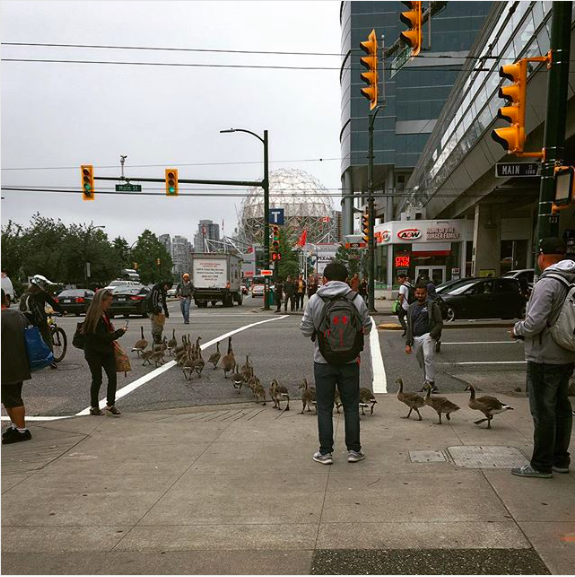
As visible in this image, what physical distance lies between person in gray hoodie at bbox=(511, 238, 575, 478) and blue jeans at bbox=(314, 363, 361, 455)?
150 cm

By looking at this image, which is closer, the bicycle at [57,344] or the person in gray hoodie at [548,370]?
the person in gray hoodie at [548,370]

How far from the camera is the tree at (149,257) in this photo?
87562 millimetres

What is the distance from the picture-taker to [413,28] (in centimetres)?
909

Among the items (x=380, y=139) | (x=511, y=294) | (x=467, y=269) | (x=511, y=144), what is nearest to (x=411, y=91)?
(x=380, y=139)

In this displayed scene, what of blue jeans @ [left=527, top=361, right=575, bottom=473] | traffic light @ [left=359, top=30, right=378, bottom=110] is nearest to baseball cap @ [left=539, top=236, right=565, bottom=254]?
blue jeans @ [left=527, top=361, right=575, bottom=473]

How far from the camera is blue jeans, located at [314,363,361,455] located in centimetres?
515

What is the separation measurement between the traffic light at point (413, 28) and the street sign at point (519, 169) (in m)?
2.64

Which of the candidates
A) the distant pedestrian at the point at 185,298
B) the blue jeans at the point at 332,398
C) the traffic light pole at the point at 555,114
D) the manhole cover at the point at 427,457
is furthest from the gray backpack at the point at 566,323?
the distant pedestrian at the point at 185,298

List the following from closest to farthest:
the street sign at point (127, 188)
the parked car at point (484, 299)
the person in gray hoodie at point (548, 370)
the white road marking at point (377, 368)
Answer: the person in gray hoodie at point (548, 370) → the white road marking at point (377, 368) → the parked car at point (484, 299) → the street sign at point (127, 188)

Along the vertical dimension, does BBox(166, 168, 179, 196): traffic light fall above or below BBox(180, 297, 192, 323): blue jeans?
above

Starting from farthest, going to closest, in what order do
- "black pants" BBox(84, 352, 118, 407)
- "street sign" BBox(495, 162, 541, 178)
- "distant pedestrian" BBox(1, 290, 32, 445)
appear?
"street sign" BBox(495, 162, 541, 178) < "black pants" BBox(84, 352, 118, 407) < "distant pedestrian" BBox(1, 290, 32, 445)

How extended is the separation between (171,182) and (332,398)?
794 inches

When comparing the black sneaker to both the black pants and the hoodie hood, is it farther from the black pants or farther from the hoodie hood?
the hoodie hood

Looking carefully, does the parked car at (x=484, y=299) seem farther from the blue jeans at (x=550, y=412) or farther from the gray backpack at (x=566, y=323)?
the gray backpack at (x=566, y=323)
